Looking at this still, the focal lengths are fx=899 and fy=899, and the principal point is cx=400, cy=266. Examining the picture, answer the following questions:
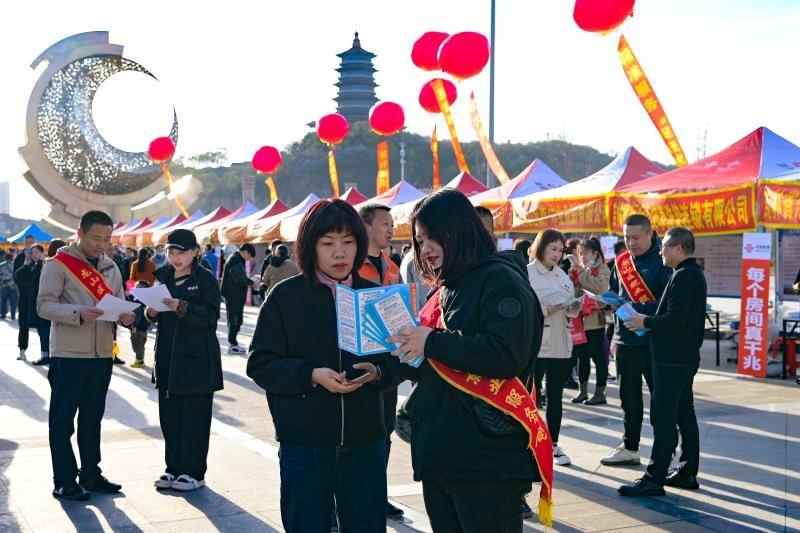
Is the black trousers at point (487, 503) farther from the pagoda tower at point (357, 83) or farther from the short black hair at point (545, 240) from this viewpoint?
the pagoda tower at point (357, 83)

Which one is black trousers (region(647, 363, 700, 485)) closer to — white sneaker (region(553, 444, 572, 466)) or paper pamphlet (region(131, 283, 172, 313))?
white sneaker (region(553, 444, 572, 466))

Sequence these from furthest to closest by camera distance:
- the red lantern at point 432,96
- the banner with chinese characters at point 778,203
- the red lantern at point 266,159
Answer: the red lantern at point 266,159 → the red lantern at point 432,96 → the banner with chinese characters at point 778,203

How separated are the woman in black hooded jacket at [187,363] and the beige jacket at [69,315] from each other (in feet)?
1.23

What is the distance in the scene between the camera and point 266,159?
27.9 metres

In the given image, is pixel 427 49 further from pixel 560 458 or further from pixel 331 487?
pixel 331 487

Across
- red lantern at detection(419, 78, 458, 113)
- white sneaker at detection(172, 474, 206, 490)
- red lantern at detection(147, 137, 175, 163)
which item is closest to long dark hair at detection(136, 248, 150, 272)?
white sneaker at detection(172, 474, 206, 490)

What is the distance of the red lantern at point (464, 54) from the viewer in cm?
1642

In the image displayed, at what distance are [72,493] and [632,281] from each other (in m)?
3.92

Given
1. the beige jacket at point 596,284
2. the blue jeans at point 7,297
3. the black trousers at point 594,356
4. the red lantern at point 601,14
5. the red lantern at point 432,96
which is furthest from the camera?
the blue jeans at point 7,297

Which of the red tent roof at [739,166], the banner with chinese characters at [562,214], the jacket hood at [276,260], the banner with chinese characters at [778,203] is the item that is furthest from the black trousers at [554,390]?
the jacket hood at [276,260]

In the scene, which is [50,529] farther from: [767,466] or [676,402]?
[767,466]

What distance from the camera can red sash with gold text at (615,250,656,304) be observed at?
6168 millimetres

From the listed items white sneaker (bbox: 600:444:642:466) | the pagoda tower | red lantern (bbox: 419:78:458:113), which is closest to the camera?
white sneaker (bbox: 600:444:642:466)

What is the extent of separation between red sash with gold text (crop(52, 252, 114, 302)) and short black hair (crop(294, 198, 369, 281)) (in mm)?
2929
